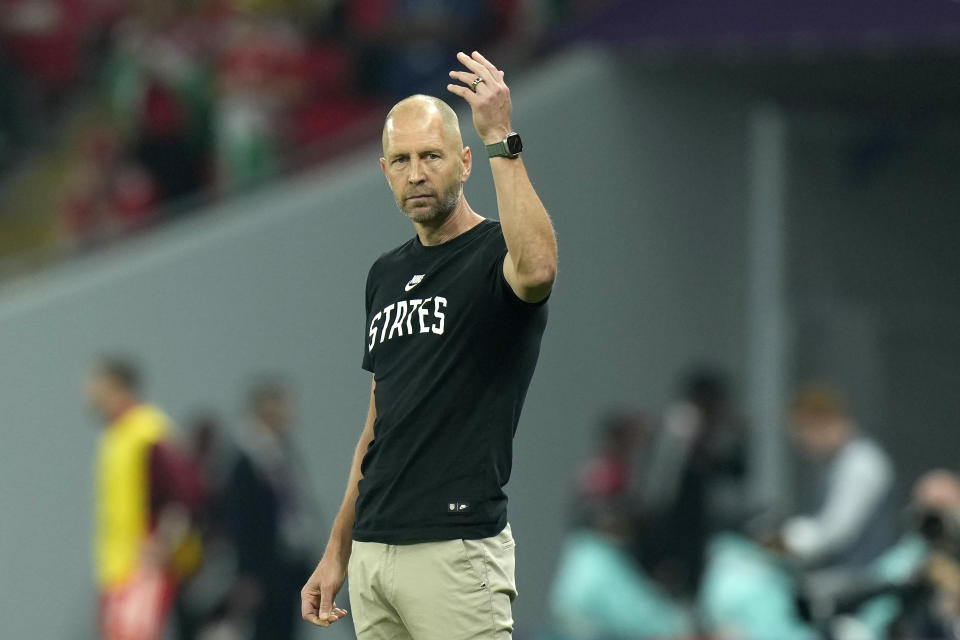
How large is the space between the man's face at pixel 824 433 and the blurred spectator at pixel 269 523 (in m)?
3.11

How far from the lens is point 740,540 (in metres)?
9.37

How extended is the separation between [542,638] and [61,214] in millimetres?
4606

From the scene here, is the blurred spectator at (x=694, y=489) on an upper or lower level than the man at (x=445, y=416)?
lower

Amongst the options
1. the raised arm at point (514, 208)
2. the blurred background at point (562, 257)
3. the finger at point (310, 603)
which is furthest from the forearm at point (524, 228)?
the blurred background at point (562, 257)

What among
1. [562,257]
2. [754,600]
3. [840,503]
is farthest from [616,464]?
[840,503]

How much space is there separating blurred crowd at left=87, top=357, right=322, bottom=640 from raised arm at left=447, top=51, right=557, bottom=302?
5.94 m

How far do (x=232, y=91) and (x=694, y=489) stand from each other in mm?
3829

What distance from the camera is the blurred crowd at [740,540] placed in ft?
24.2

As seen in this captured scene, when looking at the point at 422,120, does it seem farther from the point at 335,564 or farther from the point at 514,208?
the point at 335,564

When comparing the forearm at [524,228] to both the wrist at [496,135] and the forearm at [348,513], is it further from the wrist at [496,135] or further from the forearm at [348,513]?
the forearm at [348,513]

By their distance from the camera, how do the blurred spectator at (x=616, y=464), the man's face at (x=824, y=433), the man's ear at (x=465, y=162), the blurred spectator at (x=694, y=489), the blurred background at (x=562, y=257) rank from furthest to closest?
the blurred spectator at (x=616, y=464), the blurred background at (x=562, y=257), the blurred spectator at (x=694, y=489), the man's face at (x=824, y=433), the man's ear at (x=465, y=162)

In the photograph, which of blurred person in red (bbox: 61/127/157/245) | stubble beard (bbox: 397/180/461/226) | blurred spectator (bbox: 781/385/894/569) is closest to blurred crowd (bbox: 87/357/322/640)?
blurred person in red (bbox: 61/127/157/245)

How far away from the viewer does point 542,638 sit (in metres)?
10.4

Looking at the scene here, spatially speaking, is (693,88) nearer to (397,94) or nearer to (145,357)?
(397,94)
